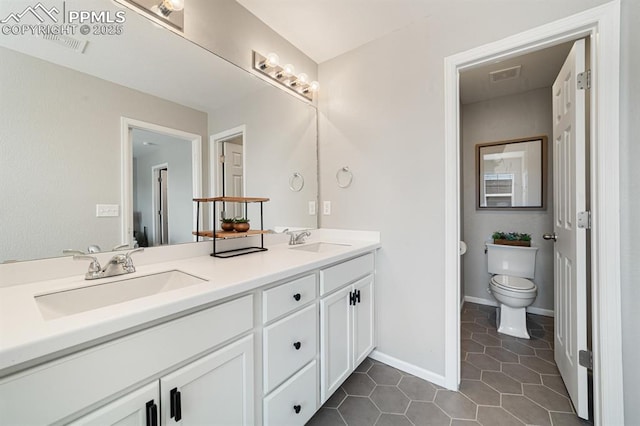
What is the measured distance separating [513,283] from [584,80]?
1.78m

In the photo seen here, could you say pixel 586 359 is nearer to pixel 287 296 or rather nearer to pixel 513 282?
pixel 513 282

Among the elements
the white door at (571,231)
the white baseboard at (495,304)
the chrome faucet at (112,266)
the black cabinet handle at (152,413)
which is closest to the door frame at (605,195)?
the white door at (571,231)

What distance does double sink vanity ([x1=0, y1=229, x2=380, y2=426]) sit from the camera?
23.3 inches

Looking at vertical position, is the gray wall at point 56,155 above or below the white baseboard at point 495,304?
above

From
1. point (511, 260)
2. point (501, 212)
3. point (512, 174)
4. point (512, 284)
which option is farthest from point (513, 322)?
point (512, 174)

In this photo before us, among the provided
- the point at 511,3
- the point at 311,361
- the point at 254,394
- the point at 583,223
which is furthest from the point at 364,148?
the point at 254,394

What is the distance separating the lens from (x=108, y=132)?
1.11 m

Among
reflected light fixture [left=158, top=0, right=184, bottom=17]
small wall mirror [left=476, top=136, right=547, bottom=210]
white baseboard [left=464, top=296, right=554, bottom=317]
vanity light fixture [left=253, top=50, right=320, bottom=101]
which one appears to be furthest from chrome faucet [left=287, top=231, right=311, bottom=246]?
white baseboard [left=464, top=296, right=554, bottom=317]

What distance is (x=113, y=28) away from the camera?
3.73 feet

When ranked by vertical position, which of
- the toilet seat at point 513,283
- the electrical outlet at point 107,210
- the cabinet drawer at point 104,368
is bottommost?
the toilet seat at point 513,283

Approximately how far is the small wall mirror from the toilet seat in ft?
2.55

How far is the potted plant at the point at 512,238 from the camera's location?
8.65ft

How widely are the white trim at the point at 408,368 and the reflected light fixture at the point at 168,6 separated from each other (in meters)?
2.44

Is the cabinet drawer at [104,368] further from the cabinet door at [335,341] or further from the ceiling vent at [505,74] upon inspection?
the ceiling vent at [505,74]
